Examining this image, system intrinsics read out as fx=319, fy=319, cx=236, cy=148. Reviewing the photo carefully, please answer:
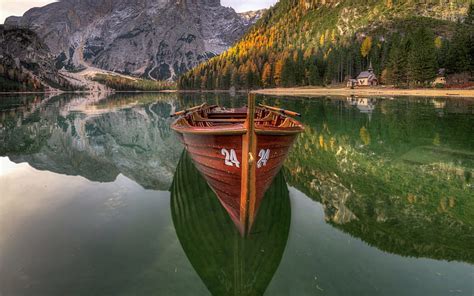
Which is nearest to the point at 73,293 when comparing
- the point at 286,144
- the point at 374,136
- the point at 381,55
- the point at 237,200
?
the point at 237,200

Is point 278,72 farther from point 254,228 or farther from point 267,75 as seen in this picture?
point 254,228

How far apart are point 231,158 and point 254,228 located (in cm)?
193

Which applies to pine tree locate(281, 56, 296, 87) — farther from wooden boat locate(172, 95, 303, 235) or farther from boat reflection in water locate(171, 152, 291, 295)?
wooden boat locate(172, 95, 303, 235)

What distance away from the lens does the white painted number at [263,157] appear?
8.02 meters

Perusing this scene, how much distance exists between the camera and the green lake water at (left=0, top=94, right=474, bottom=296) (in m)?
6.21

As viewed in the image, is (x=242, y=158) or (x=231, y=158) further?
(x=231, y=158)

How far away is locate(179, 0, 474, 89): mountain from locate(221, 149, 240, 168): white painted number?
78.2 m

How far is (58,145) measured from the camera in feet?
69.2

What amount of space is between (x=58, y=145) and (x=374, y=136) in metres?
20.8

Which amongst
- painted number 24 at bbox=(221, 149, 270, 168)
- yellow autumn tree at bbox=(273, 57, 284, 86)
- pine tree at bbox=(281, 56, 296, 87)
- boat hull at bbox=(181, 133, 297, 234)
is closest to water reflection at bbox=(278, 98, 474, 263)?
boat hull at bbox=(181, 133, 297, 234)

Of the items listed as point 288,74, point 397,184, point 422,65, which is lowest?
point 397,184

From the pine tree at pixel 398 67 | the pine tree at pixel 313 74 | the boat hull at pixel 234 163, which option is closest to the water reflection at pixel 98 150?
the boat hull at pixel 234 163

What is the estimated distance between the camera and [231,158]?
26.2ft

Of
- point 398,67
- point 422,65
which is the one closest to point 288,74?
point 398,67
